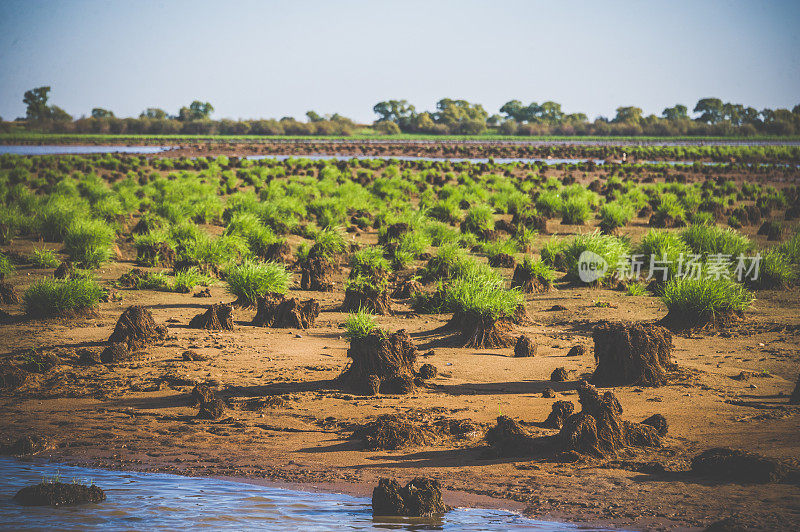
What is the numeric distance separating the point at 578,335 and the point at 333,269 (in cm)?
559

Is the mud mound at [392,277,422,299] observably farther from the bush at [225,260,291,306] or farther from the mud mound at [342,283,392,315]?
the bush at [225,260,291,306]

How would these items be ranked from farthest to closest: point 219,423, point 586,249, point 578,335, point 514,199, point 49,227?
point 514,199
point 49,227
point 586,249
point 578,335
point 219,423

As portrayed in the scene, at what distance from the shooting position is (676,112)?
160 meters

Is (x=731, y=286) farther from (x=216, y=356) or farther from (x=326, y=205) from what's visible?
(x=326, y=205)

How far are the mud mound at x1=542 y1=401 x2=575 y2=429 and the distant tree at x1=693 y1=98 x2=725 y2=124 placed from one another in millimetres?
156689

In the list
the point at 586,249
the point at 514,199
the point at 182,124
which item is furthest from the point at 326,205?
the point at 182,124

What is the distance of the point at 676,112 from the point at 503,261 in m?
160

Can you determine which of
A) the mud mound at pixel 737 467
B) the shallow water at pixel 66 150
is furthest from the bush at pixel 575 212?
the shallow water at pixel 66 150

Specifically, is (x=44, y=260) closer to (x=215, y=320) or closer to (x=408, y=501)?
(x=215, y=320)

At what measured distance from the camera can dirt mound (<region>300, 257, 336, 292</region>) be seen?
42.8ft

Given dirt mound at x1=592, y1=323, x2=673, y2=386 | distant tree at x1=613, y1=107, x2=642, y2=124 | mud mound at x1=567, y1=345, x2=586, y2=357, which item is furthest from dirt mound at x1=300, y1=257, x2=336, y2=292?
distant tree at x1=613, y1=107, x2=642, y2=124

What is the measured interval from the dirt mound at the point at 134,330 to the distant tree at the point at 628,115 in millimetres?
158923

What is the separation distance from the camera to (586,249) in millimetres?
13664

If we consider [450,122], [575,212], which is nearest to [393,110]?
[450,122]
